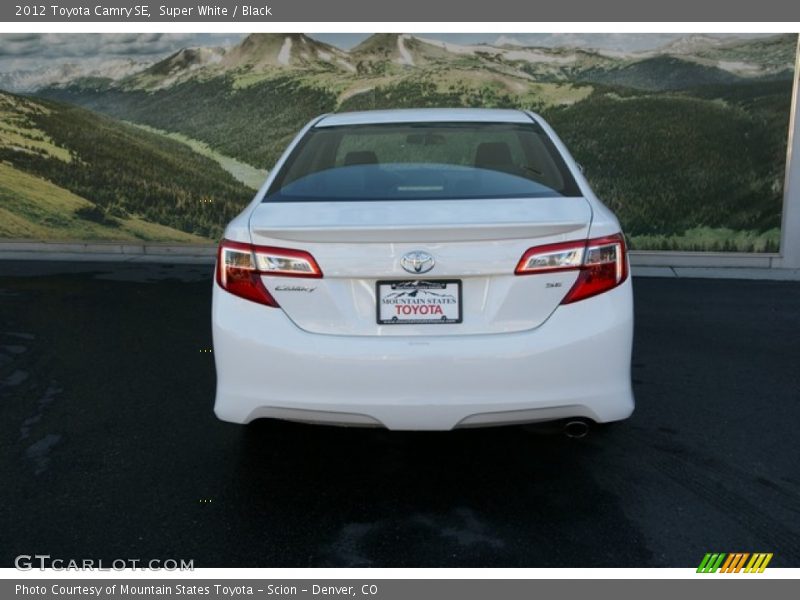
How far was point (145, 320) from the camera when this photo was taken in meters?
6.68

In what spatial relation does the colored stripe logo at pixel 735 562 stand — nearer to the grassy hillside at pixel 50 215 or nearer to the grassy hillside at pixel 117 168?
the grassy hillside at pixel 117 168

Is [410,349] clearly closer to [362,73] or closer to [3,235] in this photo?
[362,73]

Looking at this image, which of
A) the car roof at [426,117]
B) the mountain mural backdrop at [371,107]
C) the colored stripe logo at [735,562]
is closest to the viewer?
the colored stripe logo at [735,562]

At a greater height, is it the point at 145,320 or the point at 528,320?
the point at 528,320

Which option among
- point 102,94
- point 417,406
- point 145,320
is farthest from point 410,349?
point 102,94

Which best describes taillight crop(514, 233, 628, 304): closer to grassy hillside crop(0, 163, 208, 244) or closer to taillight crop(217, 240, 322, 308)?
taillight crop(217, 240, 322, 308)

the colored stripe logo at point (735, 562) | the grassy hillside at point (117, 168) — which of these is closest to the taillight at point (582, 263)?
the colored stripe logo at point (735, 562)

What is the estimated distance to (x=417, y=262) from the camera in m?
3.02

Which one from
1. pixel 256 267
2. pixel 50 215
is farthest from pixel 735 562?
pixel 50 215

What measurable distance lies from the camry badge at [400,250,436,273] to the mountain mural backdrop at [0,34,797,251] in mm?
6908

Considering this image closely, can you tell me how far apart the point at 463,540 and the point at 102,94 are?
9317 millimetres

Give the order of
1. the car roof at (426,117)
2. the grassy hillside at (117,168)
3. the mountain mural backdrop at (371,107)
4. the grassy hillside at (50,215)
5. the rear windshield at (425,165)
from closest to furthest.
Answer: the rear windshield at (425,165) → the car roof at (426,117) → the mountain mural backdrop at (371,107) → the grassy hillside at (117,168) → the grassy hillside at (50,215)

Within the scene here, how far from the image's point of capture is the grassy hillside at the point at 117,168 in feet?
33.7

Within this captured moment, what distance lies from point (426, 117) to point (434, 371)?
1796mm
